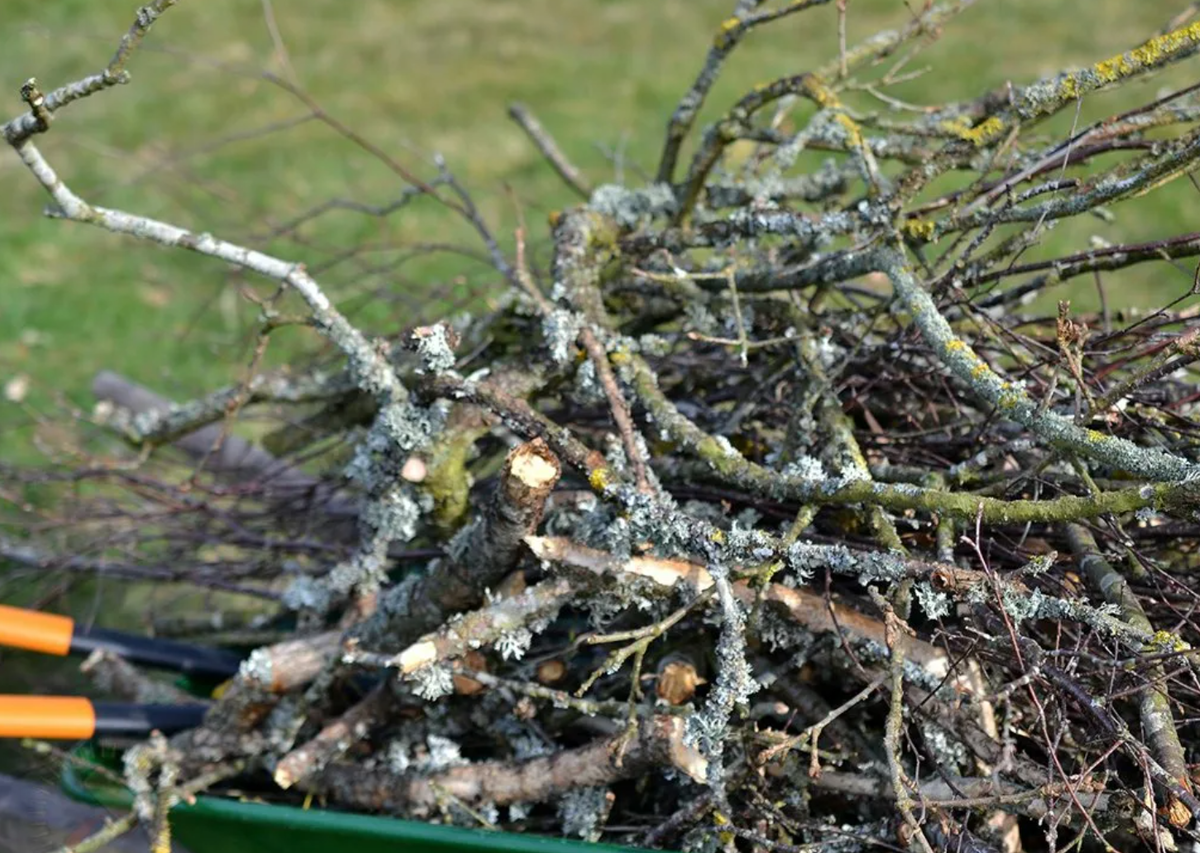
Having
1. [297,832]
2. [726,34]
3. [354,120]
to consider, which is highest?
[354,120]

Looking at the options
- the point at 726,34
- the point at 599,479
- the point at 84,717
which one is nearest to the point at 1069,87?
the point at 726,34

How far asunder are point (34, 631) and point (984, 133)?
62.8 inches

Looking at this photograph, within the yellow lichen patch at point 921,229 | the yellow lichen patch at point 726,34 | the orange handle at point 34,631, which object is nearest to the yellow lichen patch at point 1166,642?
the yellow lichen patch at point 921,229

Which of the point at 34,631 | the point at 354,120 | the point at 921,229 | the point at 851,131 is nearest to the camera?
the point at 921,229

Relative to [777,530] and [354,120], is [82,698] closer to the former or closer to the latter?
[777,530]

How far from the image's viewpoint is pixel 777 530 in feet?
5.07

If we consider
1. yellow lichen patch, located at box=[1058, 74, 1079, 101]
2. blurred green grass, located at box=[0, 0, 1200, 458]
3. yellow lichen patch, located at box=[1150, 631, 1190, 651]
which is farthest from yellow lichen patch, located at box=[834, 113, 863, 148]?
blurred green grass, located at box=[0, 0, 1200, 458]

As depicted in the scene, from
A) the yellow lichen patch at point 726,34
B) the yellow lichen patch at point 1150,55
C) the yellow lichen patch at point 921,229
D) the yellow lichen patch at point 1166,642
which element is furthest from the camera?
the yellow lichen patch at point 726,34

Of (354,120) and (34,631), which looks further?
(354,120)

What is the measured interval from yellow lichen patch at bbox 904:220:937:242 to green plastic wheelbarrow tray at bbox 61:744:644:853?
834 millimetres

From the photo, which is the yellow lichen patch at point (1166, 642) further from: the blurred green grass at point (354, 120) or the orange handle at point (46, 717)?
the blurred green grass at point (354, 120)

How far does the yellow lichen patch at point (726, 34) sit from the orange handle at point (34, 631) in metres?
1.40

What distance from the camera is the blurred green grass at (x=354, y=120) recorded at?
3.92 m

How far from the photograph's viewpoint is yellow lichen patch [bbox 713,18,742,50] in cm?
182
